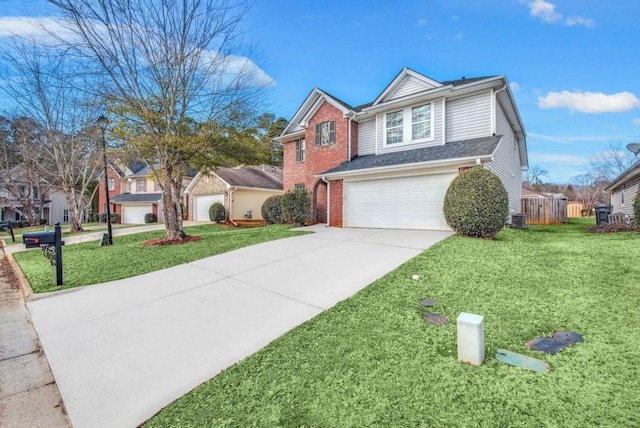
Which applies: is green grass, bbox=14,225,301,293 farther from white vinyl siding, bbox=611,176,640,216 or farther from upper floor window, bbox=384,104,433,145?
white vinyl siding, bbox=611,176,640,216

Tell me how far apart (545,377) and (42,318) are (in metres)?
6.65

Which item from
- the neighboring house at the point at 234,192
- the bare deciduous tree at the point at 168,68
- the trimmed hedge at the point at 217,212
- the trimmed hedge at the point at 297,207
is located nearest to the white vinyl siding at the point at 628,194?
the trimmed hedge at the point at 297,207

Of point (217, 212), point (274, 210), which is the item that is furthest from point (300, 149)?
point (217, 212)

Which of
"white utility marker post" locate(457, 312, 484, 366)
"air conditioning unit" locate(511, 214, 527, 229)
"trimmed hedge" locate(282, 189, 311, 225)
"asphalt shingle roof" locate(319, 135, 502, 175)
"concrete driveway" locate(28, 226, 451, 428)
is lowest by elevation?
"concrete driveway" locate(28, 226, 451, 428)

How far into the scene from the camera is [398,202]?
1158 cm

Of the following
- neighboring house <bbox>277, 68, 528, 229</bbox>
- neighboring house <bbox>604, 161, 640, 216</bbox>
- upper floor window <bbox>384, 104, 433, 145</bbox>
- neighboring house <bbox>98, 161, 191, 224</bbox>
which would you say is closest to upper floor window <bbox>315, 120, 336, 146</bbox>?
neighboring house <bbox>277, 68, 528, 229</bbox>

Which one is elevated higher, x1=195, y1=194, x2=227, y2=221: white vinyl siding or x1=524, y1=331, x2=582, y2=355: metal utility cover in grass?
x1=195, y1=194, x2=227, y2=221: white vinyl siding

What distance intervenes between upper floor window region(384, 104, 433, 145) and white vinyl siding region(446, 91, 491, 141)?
0.77 metres

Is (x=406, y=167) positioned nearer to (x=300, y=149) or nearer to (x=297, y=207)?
(x=297, y=207)

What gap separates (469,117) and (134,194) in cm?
3484

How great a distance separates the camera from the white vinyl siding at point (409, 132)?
11734 mm

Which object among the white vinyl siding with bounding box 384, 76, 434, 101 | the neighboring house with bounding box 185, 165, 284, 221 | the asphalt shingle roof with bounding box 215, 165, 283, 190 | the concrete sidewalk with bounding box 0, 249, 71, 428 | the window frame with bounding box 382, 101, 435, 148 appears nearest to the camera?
the concrete sidewalk with bounding box 0, 249, 71, 428

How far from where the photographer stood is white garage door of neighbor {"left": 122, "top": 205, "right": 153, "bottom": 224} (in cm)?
3094

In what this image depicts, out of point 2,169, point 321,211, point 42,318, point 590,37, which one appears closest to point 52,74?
point 42,318
